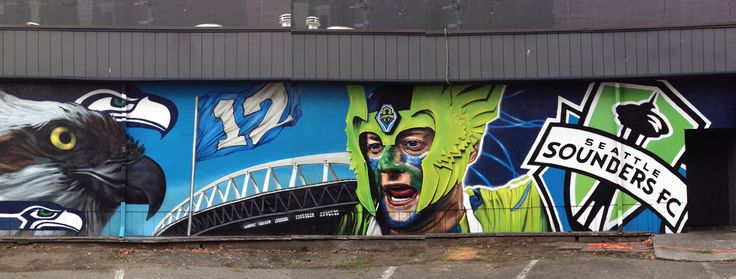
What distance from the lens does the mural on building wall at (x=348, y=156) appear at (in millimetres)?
11320

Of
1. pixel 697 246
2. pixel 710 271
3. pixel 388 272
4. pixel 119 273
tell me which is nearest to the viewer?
pixel 710 271

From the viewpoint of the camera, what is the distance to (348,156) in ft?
37.9

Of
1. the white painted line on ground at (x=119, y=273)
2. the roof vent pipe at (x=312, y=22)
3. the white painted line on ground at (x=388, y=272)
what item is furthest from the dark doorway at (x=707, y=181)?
the white painted line on ground at (x=119, y=273)

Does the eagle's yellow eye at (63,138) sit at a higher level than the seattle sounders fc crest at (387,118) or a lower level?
lower

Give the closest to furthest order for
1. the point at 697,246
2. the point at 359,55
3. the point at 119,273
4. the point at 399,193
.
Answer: the point at 119,273 → the point at 697,246 → the point at 359,55 → the point at 399,193

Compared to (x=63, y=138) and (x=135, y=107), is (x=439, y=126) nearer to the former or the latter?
(x=135, y=107)

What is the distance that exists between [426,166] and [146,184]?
447 centimetres

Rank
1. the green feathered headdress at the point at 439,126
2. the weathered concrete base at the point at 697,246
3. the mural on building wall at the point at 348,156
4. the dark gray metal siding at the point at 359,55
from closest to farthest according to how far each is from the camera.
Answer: the weathered concrete base at the point at 697,246 → the dark gray metal siding at the point at 359,55 → the mural on building wall at the point at 348,156 → the green feathered headdress at the point at 439,126

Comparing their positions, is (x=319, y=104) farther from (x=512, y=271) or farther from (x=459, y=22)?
(x=512, y=271)

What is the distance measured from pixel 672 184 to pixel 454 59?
159 inches

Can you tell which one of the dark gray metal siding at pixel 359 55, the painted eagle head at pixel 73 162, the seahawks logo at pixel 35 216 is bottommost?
the seahawks logo at pixel 35 216

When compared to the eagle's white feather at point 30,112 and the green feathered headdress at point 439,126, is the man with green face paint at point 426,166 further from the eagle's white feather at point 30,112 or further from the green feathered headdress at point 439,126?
the eagle's white feather at point 30,112

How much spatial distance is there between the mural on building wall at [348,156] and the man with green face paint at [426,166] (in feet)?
0.07

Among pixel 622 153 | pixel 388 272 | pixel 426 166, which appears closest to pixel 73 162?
pixel 388 272
